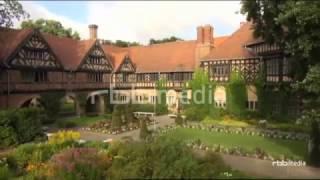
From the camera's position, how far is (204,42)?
4166 centimetres

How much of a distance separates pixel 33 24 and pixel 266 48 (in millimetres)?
41703

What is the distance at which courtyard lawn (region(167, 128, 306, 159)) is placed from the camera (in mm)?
20594

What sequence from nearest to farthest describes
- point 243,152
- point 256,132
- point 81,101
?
1. point 243,152
2. point 256,132
3. point 81,101

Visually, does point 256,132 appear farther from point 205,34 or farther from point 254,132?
point 205,34

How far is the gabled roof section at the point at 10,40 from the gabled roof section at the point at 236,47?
1781 cm

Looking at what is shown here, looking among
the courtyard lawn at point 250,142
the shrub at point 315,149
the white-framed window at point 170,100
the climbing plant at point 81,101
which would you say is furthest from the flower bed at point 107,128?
the shrub at point 315,149

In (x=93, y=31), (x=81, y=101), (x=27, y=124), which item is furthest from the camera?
(x=93, y=31)

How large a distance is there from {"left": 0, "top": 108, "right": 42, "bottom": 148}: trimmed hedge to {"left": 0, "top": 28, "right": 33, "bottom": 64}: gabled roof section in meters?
9.90

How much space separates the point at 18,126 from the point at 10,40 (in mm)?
13367

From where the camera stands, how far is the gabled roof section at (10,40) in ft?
105

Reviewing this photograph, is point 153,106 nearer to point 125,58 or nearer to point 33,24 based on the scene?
point 125,58

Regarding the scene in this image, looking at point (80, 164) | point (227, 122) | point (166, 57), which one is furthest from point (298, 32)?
point (166, 57)

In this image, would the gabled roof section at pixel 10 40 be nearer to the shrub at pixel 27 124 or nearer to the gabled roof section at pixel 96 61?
the gabled roof section at pixel 96 61

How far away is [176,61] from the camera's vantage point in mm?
44875
